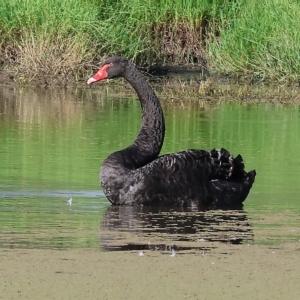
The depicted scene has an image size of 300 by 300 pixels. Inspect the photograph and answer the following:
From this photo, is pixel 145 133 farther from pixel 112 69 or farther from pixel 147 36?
pixel 147 36

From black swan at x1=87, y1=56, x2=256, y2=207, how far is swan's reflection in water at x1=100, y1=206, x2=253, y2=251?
9 cm

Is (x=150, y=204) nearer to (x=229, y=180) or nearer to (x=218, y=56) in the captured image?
(x=229, y=180)

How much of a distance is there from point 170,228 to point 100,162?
Result: 2.77 metres

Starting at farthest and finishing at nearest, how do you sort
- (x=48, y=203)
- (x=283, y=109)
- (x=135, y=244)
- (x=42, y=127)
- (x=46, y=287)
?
(x=283, y=109) < (x=42, y=127) < (x=48, y=203) < (x=135, y=244) < (x=46, y=287)

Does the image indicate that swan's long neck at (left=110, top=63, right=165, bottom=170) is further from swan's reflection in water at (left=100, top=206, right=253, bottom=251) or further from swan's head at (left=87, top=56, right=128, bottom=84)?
swan's reflection in water at (left=100, top=206, right=253, bottom=251)

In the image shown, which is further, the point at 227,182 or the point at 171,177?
the point at 227,182

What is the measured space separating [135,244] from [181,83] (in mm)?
Answer: 10788

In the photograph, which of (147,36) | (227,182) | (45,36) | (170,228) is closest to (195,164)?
(227,182)

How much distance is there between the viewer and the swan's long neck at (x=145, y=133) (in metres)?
8.51

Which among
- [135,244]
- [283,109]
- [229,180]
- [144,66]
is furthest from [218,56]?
[135,244]

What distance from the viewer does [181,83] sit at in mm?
17250

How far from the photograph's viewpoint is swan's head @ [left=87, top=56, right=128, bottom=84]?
29.8 ft

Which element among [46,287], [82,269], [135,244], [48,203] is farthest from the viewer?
[48,203]

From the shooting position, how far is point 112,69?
29.9 ft
